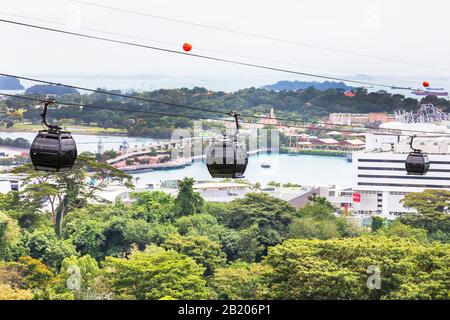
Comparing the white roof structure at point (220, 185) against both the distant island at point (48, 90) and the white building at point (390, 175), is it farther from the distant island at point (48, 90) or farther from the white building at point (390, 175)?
the distant island at point (48, 90)

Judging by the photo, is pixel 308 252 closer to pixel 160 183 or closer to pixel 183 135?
pixel 160 183

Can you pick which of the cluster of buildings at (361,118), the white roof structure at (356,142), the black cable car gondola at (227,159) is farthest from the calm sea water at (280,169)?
the black cable car gondola at (227,159)

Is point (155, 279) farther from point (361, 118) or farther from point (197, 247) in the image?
point (361, 118)

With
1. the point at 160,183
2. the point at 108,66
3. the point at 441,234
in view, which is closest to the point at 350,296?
the point at 441,234

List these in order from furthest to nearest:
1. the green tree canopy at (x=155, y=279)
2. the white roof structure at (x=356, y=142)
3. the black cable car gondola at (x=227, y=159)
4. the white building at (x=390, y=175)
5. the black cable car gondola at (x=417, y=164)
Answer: the white roof structure at (x=356, y=142) < the white building at (x=390, y=175) < the green tree canopy at (x=155, y=279) < the black cable car gondola at (x=417, y=164) < the black cable car gondola at (x=227, y=159)

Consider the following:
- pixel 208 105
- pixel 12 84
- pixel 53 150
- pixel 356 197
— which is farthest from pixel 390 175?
pixel 53 150

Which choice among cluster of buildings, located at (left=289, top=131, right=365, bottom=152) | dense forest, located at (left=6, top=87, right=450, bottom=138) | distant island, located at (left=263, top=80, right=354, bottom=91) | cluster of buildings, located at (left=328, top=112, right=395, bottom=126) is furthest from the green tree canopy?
distant island, located at (left=263, top=80, right=354, bottom=91)
